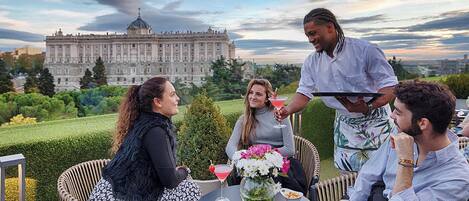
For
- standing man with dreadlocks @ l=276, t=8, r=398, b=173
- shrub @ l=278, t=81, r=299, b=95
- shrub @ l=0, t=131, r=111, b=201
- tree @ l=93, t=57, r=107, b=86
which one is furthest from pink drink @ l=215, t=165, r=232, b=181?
tree @ l=93, t=57, r=107, b=86

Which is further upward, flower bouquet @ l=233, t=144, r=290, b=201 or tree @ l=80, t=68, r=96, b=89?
tree @ l=80, t=68, r=96, b=89

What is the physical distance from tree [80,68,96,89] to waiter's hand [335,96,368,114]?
6212 mm

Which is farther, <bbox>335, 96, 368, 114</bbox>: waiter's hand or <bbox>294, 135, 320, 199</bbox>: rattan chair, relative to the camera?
<bbox>294, 135, 320, 199</bbox>: rattan chair

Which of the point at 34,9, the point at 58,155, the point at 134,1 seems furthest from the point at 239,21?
the point at 58,155

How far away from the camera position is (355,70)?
2527 mm

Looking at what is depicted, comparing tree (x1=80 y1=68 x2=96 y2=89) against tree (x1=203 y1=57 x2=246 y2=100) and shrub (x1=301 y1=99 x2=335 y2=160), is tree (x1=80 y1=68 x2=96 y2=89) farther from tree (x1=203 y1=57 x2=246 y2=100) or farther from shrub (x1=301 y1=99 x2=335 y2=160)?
shrub (x1=301 y1=99 x2=335 y2=160)

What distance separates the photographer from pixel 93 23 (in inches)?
291

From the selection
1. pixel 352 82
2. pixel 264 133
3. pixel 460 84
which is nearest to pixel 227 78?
pixel 460 84

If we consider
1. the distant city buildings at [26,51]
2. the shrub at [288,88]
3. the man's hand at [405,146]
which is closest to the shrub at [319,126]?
the shrub at [288,88]

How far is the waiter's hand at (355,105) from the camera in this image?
245 cm

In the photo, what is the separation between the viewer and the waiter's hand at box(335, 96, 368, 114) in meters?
2.45

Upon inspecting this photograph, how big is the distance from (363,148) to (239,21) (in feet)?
17.6

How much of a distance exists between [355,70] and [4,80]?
5986 millimetres

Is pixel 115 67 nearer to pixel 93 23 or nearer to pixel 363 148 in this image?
pixel 93 23
